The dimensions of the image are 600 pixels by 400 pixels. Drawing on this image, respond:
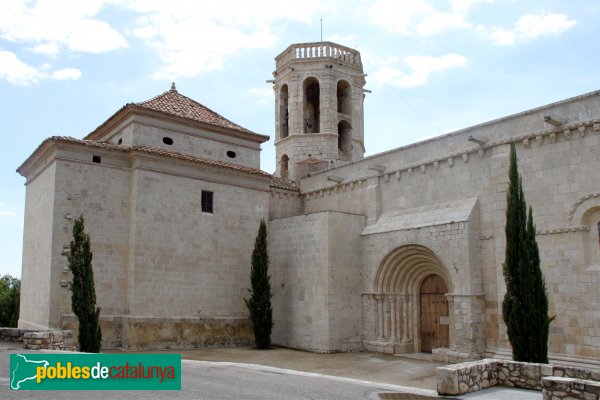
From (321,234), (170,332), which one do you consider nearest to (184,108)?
(321,234)

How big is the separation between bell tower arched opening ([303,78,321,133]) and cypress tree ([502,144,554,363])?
1413cm

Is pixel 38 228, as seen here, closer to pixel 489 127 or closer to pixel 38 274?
pixel 38 274

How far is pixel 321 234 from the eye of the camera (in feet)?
59.2

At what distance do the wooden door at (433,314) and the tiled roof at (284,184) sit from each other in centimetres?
690

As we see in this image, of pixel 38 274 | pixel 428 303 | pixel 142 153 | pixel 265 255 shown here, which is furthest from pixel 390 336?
pixel 38 274

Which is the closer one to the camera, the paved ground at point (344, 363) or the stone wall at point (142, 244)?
the paved ground at point (344, 363)

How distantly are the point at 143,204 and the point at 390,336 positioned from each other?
28.7 feet

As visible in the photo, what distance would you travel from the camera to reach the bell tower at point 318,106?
24.9 meters

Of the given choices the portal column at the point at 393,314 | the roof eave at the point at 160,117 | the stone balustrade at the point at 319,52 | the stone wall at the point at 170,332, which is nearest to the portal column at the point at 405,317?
the portal column at the point at 393,314

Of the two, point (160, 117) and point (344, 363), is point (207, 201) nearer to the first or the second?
point (160, 117)

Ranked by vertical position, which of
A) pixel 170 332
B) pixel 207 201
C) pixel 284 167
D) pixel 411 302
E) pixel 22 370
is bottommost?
pixel 170 332

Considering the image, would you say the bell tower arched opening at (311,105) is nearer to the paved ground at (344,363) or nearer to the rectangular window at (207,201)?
the rectangular window at (207,201)

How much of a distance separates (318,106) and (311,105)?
36 centimetres

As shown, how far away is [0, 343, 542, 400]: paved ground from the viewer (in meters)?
8.45
